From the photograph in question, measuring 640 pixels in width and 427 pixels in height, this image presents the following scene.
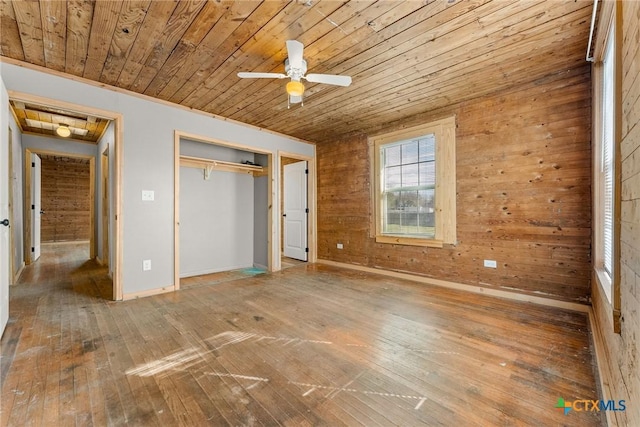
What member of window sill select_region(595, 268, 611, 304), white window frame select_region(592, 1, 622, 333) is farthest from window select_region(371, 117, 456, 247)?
window sill select_region(595, 268, 611, 304)

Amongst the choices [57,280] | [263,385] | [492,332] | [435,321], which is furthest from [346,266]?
[57,280]

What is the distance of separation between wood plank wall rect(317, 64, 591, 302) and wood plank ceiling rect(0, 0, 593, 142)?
304 millimetres

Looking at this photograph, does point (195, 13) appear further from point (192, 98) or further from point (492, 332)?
point (492, 332)

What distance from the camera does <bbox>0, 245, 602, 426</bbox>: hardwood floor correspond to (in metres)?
1.38

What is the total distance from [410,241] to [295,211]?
2612 millimetres

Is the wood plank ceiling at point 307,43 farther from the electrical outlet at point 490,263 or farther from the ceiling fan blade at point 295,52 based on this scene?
the electrical outlet at point 490,263

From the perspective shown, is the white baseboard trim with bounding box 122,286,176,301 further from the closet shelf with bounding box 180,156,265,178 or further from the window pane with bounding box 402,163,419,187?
the window pane with bounding box 402,163,419,187

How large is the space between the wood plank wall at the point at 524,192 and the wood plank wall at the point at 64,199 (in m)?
10.2

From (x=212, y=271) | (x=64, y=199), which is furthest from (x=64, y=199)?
(x=212, y=271)

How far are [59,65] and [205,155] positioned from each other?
2.06m

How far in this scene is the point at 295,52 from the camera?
2168 millimetres

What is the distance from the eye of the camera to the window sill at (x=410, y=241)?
384 cm

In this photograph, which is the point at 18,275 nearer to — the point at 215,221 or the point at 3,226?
the point at 3,226

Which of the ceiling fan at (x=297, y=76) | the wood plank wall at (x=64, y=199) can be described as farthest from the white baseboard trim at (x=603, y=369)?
the wood plank wall at (x=64, y=199)
